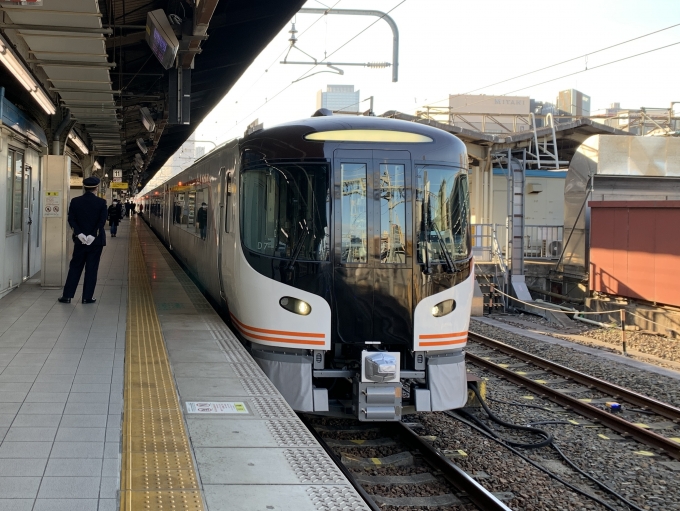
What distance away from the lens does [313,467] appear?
409 centimetres

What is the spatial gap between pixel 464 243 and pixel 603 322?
1079cm

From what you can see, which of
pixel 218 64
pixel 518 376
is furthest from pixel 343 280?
pixel 218 64

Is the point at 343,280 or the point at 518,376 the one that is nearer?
the point at 343,280

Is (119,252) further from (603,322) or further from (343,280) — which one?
(343,280)

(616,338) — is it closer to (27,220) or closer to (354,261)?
(354,261)

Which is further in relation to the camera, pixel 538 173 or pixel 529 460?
pixel 538 173

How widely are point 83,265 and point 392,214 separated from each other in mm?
5228

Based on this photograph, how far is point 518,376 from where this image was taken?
32.7ft

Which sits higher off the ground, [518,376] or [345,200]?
[345,200]

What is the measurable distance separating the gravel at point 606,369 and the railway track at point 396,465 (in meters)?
4.20

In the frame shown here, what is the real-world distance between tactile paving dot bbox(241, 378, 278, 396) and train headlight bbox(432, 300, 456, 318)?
1796mm

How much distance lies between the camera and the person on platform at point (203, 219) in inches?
419

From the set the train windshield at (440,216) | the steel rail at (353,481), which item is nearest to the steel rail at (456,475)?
the steel rail at (353,481)

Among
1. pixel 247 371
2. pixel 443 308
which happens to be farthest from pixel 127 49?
pixel 443 308
